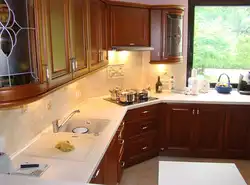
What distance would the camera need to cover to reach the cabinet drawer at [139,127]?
350 cm

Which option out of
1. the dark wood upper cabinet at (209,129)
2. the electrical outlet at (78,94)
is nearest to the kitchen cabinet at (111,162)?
the electrical outlet at (78,94)

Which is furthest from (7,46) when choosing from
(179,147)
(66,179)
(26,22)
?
(179,147)

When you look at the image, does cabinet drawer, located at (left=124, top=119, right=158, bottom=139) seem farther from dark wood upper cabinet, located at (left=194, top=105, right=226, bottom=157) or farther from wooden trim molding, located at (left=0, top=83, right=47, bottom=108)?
wooden trim molding, located at (left=0, top=83, right=47, bottom=108)

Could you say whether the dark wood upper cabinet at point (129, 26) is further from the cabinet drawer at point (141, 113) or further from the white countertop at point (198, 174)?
the white countertop at point (198, 174)

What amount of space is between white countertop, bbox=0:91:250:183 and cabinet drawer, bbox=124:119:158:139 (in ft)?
0.78

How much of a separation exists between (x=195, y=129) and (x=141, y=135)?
794 mm

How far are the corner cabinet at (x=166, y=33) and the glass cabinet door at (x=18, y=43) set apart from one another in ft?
8.77

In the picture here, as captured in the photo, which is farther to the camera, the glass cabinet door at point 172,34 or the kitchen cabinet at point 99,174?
the glass cabinet door at point 172,34

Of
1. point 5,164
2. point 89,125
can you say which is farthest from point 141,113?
point 5,164

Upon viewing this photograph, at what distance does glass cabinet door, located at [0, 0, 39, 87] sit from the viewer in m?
1.28

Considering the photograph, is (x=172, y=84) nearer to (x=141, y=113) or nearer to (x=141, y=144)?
(x=141, y=113)

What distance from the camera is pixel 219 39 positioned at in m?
4.34

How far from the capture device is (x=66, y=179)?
1588mm

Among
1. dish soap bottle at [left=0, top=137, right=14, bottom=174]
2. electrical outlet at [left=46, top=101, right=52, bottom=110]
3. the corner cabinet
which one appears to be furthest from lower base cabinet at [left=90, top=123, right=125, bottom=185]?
the corner cabinet
